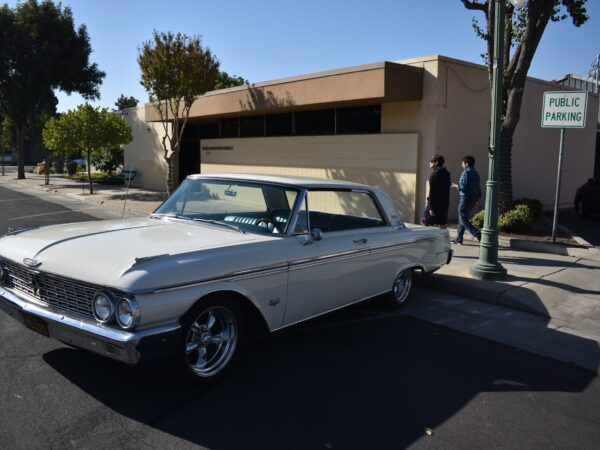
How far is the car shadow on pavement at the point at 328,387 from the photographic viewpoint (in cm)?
332

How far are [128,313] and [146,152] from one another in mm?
23219

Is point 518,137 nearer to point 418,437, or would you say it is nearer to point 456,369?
point 456,369

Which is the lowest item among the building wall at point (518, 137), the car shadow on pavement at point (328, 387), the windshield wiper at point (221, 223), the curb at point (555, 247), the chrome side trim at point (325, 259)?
the car shadow on pavement at point (328, 387)

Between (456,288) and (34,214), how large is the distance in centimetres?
1256

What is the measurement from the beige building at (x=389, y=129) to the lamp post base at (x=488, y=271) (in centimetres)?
511

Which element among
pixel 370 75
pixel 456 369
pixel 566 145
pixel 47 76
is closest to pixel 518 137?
pixel 566 145

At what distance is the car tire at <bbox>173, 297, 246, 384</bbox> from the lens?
360 centimetres

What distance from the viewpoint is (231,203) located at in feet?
16.5

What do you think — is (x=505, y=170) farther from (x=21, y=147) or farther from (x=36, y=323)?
(x=21, y=147)

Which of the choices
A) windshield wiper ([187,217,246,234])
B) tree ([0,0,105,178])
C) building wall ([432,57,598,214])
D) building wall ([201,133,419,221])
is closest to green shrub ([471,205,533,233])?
building wall ([432,57,598,214])

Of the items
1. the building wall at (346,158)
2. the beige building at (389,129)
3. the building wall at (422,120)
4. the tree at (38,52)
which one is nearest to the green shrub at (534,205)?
the beige building at (389,129)

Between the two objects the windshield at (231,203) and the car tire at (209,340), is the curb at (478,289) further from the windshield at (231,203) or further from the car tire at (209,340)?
the car tire at (209,340)

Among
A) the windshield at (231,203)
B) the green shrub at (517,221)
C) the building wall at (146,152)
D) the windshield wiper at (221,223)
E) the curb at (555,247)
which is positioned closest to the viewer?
the windshield wiper at (221,223)

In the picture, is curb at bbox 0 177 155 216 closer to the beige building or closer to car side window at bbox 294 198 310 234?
the beige building
